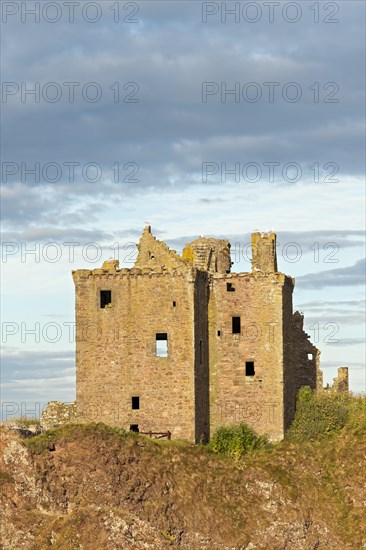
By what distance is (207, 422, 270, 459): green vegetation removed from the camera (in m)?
67.6

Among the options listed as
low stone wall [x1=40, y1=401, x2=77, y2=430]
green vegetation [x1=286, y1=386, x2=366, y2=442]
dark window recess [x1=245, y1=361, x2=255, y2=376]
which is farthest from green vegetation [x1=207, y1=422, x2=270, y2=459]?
low stone wall [x1=40, y1=401, x2=77, y2=430]

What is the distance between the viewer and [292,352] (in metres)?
72.4

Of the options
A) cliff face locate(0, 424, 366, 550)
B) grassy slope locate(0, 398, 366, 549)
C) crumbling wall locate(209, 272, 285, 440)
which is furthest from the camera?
crumbling wall locate(209, 272, 285, 440)

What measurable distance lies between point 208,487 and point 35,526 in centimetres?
923

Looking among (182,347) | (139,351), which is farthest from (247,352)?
(139,351)

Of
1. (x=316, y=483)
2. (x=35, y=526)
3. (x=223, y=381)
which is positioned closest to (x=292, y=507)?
(x=316, y=483)

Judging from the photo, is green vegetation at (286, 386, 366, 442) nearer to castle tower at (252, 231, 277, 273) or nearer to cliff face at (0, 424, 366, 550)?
cliff face at (0, 424, 366, 550)

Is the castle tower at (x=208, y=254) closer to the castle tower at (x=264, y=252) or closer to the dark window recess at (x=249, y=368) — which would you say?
the castle tower at (x=264, y=252)

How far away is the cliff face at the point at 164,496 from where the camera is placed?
6091cm

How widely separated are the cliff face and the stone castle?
8.33 feet

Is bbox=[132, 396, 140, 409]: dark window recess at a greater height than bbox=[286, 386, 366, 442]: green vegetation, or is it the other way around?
bbox=[132, 396, 140, 409]: dark window recess

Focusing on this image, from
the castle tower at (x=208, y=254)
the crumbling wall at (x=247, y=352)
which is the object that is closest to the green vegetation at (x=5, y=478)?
the crumbling wall at (x=247, y=352)

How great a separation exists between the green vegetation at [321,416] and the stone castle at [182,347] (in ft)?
2.15

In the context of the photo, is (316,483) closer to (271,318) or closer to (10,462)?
(271,318)
